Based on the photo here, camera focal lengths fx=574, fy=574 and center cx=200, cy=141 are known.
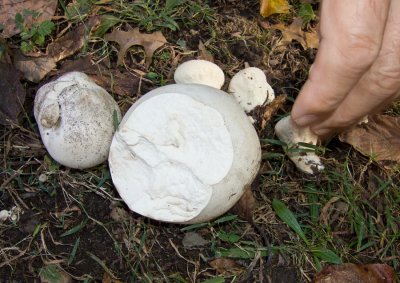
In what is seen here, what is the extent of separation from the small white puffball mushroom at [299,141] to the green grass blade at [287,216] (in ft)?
0.65

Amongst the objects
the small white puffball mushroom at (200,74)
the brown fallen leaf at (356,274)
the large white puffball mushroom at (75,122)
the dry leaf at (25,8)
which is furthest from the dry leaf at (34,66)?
the brown fallen leaf at (356,274)

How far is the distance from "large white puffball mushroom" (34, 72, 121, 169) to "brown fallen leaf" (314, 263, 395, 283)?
103 centimetres

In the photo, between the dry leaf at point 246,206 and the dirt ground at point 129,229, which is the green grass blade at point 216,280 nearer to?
the dirt ground at point 129,229

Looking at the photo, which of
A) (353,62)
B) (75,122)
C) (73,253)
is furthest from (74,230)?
(353,62)

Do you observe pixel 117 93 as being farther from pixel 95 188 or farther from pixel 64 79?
pixel 95 188

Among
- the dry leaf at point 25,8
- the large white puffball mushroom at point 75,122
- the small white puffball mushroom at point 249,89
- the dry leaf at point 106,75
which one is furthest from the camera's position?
the dry leaf at point 25,8

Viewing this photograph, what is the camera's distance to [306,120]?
7.21ft

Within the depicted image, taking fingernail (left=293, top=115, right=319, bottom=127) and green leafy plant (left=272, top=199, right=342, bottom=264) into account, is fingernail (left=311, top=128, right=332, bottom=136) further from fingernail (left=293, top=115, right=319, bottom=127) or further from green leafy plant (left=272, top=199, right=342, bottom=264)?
green leafy plant (left=272, top=199, right=342, bottom=264)

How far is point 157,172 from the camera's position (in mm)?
2174

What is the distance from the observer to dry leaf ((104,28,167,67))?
9.13 feet

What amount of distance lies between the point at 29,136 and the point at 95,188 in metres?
0.41

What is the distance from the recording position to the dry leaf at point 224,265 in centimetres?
234

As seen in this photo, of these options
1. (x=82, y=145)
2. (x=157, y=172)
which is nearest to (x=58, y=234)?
(x=82, y=145)

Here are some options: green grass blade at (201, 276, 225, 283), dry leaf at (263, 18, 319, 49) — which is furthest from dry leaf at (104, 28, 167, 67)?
green grass blade at (201, 276, 225, 283)
